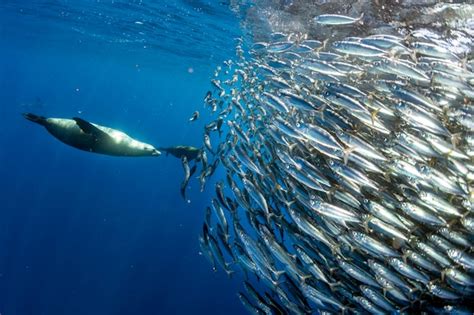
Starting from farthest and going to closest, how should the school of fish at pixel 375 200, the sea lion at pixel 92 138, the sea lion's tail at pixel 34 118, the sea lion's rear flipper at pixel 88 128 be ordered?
1. the sea lion at pixel 92 138
2. the sea lion's tail at pixel 34 118
3. the sea lion's rear flipper at pixel 88 128
4. the school of fish at pixel 375 200

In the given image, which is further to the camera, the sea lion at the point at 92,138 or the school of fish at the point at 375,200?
the sea lion at the point at 92,138

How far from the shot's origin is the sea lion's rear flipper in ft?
24.0

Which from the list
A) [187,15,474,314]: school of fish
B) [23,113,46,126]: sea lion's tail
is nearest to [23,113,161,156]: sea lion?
[23,113,46,126]: sea lion's tail

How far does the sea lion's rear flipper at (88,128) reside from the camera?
731 cm

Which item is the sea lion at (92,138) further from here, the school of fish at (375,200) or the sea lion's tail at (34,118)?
the school of fish at (375,200)

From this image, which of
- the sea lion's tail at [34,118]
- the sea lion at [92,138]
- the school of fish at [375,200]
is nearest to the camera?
the school of fish at [375,200]

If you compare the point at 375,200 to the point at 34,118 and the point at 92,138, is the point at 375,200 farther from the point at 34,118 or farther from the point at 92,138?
the point at 34,118

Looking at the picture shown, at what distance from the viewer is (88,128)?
7.70m

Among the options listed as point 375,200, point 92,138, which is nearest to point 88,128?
point 92,138

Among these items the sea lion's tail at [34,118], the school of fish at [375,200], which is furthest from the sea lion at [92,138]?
the school of fish at [375,200]

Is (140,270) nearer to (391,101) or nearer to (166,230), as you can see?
(166,230)

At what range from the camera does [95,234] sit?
23594 mm

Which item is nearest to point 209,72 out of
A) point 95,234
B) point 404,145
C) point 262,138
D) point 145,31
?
point 145,31

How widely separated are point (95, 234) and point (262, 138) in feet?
65.8
